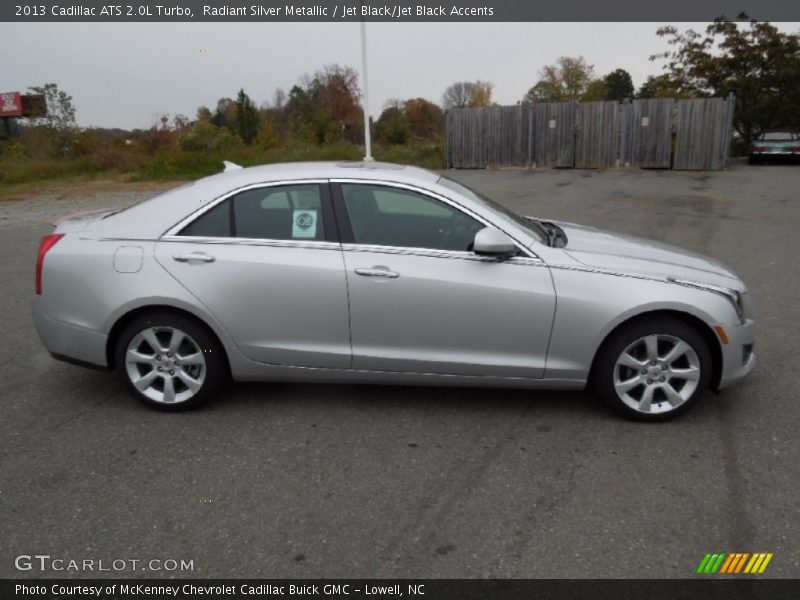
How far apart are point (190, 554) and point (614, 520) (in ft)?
6.28

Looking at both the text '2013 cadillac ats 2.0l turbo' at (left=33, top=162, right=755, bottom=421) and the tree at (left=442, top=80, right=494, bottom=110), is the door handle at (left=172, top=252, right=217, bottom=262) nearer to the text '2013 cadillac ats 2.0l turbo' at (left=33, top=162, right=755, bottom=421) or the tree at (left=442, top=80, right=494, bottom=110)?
the text '2013 cadillac ats 2.0l turbo' at (left=33, top=162, right=755, bottom=421)

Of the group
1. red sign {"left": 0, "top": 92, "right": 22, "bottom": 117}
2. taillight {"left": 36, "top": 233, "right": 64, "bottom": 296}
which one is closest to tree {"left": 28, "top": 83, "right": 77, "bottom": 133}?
red sign {"left": 0, "top": 92, "right": 22, "bottom": 117}

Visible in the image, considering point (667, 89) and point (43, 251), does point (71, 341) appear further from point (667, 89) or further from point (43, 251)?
point (667, 89)

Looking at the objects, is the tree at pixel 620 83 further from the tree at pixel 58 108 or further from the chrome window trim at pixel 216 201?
A: the chrome window trim at pixel 216 201

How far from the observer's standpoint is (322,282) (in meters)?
4.01

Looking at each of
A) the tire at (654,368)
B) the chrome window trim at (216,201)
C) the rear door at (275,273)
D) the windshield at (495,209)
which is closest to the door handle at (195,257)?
the rear door at (275,273)

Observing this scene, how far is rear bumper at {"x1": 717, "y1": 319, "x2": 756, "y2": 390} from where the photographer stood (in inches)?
156

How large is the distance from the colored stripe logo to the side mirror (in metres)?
1.90

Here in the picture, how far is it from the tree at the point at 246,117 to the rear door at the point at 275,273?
41.2m

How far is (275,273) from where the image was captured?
13.3 feet

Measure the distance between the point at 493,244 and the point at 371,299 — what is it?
0.80 metres

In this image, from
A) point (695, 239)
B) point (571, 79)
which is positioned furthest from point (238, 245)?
point (571, 79)

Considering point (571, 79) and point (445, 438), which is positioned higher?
point (571, 79)

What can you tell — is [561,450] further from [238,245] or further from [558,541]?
[238,245]
